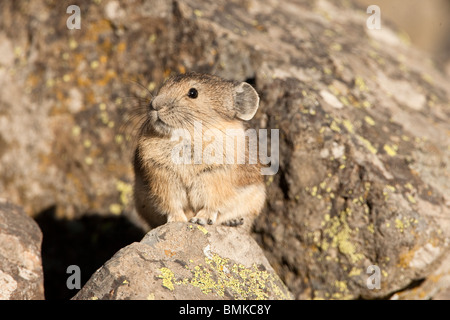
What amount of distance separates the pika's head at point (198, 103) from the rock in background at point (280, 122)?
87cm

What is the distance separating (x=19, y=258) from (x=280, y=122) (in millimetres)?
3946

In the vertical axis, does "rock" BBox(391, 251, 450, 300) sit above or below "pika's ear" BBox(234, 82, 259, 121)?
below

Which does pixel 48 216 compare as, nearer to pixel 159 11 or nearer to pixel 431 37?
pixel 159 11

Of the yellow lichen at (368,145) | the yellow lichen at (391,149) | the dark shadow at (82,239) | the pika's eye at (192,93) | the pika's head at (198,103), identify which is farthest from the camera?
the dark shadow at (82,239)

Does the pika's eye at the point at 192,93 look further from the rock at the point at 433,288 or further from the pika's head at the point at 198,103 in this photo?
the rock at the point at 433,288

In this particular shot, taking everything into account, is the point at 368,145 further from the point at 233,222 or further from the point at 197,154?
the point at 197,154

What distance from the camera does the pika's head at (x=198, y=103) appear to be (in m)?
6.46

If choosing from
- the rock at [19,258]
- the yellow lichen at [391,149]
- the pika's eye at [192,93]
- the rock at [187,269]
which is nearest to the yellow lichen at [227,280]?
the rock at [187,269]

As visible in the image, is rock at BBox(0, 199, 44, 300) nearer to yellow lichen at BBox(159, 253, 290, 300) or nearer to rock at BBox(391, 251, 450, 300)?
yellow lichen at BBox(159, 253, 290, 300)

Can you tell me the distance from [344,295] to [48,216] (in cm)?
487

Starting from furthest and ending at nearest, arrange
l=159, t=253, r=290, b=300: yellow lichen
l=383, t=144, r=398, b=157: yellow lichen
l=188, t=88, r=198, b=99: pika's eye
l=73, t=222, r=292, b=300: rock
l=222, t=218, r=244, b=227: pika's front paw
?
l=383, t=144, r=398, b=157: yellow lichen → l=222, t=218, r=244, b=227: pika's front paw → l=188, t=88, r=198, b=99: pika's eye → l=159, t=253, r=290, b=300: yellow lichen → l=73, t=222, r=292, b=300: rock

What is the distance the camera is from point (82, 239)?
8.49 m

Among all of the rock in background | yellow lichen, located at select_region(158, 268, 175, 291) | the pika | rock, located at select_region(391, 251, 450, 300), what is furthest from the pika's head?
rock, located at select_region(391, 251, 450, 300)

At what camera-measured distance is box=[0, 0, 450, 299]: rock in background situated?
711cm
